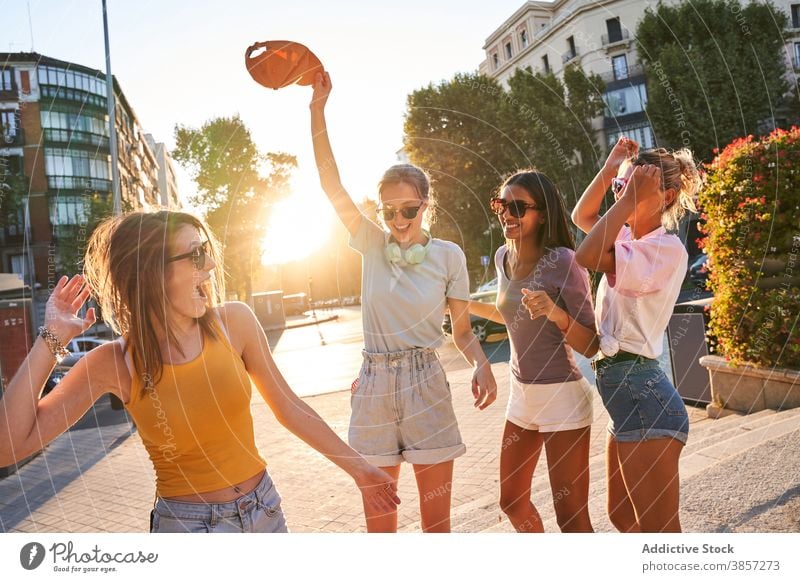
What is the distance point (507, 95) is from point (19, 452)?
3612 millimetres

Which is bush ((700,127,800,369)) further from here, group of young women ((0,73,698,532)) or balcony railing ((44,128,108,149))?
balcony railing ((44,128,108,149))

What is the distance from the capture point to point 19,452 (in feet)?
5.77

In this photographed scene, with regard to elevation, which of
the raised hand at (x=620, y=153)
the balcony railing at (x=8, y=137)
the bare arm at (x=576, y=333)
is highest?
the balcony railing at (x=8, y=137)

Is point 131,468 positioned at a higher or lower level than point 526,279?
lower

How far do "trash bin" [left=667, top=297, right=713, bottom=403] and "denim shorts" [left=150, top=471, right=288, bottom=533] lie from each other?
18.0 feet

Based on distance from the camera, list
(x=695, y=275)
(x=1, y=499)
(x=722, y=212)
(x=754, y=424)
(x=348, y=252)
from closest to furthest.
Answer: (x=348, y=252) < (x=754, y=424) < (x=722, y=212) < (x=1, y=499) < (x=695, y=275)

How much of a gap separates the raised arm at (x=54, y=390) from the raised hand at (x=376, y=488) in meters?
0.84

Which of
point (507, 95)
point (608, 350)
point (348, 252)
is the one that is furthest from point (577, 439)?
point (507, 95)

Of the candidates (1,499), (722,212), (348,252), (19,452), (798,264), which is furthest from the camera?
(1,499)

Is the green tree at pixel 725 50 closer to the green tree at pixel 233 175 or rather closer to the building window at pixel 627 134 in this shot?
the building window at pixel 627 134

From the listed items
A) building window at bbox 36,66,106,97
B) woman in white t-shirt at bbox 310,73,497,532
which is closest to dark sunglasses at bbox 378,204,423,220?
woman in white t-shirt at bbox 310,73,497,532

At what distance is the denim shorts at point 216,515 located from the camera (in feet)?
6.37

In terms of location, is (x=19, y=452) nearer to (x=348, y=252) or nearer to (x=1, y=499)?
(x=348, y=252)

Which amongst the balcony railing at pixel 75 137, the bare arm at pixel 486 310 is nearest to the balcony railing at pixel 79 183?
the balcony railing at pixel 75 137
